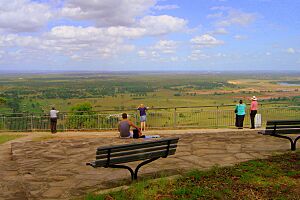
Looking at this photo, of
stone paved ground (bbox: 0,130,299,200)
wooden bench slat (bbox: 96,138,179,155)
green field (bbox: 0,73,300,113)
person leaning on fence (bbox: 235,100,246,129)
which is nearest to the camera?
wooden bench slat (bbox: 96,138,179,155)

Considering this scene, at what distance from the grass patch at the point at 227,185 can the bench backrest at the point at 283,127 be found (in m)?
1.81

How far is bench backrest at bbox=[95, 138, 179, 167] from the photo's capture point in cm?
540

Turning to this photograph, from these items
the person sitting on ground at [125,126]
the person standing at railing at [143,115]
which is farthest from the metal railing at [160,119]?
the person sitting on ground at [125,126]

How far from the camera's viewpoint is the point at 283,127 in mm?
8000

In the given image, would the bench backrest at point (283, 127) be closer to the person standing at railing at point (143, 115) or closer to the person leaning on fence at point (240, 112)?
the person leaning on fence at point (240, 112)

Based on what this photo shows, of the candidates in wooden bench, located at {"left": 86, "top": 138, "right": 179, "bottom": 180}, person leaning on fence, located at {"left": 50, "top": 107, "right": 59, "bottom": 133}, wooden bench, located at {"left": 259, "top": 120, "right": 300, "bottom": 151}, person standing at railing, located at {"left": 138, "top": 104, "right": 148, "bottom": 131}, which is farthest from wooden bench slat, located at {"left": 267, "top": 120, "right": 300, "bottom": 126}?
person leaning on fence, located at {"left": 50, "top": 107, "right": 59, "bottom": 133}

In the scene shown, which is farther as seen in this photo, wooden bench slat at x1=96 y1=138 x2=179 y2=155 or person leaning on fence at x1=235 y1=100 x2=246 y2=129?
person leaning on fence at x1=235 y1=100 x2=246 y2=129

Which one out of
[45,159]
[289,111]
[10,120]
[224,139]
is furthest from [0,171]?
[289,111]

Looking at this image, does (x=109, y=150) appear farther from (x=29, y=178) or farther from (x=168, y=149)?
(x=29, y=178)

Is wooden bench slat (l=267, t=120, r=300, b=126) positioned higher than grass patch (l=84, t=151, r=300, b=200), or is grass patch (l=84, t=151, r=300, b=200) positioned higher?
wooden bench slat (l=267, t=120, r=300, b=126)

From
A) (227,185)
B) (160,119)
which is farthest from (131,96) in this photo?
(227,185)

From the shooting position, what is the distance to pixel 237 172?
5773 mm

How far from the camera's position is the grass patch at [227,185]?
4.71m

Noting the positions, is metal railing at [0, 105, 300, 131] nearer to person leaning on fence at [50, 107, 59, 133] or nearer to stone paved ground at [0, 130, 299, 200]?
person leaning on fence at [50, 107, 59, 133]
